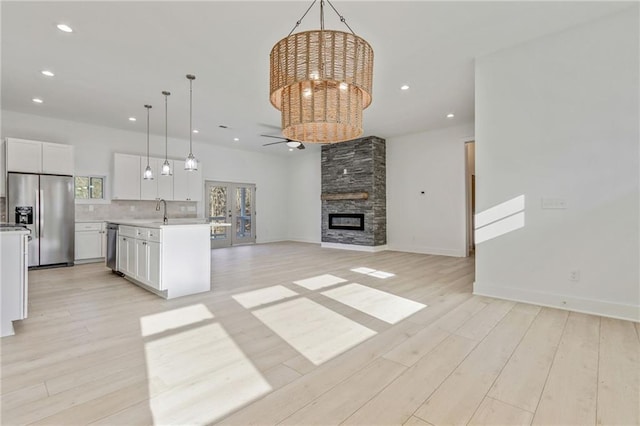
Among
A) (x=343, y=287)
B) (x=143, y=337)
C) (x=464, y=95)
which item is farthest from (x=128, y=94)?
(x=464, y=95)

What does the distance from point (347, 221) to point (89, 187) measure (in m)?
6.30

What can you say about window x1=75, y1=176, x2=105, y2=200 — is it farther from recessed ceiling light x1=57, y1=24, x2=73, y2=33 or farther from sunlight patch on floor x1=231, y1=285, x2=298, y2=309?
sunlight patch on floor x1=231, y1=285, x2=298, y2=309

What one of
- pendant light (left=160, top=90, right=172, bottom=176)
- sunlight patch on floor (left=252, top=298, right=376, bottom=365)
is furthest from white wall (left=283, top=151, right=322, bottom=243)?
sunlight patch on floor (left=252, top=298, right=376, bottom=365)

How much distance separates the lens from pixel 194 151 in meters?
8.59

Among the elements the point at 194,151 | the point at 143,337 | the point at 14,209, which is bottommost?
the point at 143,337

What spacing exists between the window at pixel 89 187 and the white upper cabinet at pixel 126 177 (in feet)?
1.14

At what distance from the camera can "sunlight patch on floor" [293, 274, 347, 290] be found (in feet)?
14.3

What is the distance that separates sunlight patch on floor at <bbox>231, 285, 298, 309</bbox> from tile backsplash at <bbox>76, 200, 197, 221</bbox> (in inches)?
194

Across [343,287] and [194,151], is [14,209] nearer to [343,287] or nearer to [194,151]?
[194,151]

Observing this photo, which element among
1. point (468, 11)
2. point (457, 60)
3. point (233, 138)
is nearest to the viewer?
point (468, 11)

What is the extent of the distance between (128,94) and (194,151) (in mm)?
3553

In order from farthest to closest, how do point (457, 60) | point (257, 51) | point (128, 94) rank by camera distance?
point (128, 94) < point (457, 60) < point (257, 51)

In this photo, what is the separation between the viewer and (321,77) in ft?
5.41

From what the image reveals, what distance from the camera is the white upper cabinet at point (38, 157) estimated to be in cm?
548
